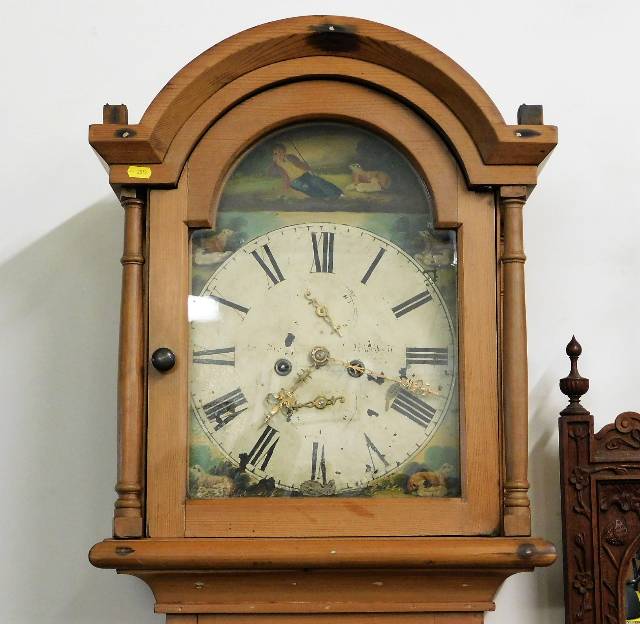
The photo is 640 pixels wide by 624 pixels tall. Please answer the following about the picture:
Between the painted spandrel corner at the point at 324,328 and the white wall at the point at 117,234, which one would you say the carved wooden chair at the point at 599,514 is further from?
the painted spandrel corner at the point at 324,328

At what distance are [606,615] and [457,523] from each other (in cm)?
31

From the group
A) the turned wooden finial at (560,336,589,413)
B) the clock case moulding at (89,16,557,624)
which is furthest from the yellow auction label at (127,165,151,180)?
the turned wooden finial at (560,336,589,413)

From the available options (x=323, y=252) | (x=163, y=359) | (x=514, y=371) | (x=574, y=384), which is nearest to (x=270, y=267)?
(x=323, y=252)

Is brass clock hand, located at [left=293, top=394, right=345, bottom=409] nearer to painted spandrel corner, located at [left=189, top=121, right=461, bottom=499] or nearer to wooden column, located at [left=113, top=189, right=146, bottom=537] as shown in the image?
painted spandrel corner, located at [left=189, top=121, right=461, bottom=499]

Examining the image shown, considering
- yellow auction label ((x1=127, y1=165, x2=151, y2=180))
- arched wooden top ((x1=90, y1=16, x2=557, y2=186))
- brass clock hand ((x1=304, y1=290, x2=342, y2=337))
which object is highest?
arched wooden top ((x1=90, y1=16, x2=557, y2=186))

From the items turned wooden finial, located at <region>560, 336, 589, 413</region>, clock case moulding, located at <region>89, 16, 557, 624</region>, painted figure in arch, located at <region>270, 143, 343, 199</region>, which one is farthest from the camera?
turned wooden finial, located at <region>560, 336, 589, 413</region>

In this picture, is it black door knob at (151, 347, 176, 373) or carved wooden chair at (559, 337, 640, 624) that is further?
carved wooden chair at (559, 337, 640, 624)

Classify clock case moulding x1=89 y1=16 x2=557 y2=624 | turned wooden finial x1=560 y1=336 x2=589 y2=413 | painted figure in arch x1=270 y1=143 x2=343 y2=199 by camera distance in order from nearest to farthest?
clock case moulding x1=89 y1=16 x2=557 y2=624 → painted figure in arch x1=270 y1=143 x2=343 y2=199 → turned wooden finial x1=560 y1=336 x2=589 y2=413

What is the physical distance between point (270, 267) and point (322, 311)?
0.28ft

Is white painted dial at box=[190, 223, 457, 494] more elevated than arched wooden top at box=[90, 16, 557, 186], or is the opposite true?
arched wooden top at box=[90, 16, 557, 186]

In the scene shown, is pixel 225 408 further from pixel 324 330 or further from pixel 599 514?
pixel 599 514

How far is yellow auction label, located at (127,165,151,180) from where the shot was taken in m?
1.45

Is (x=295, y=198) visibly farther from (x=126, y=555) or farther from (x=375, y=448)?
(x=126, y=555)

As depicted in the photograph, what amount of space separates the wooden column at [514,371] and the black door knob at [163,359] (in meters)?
0.40
